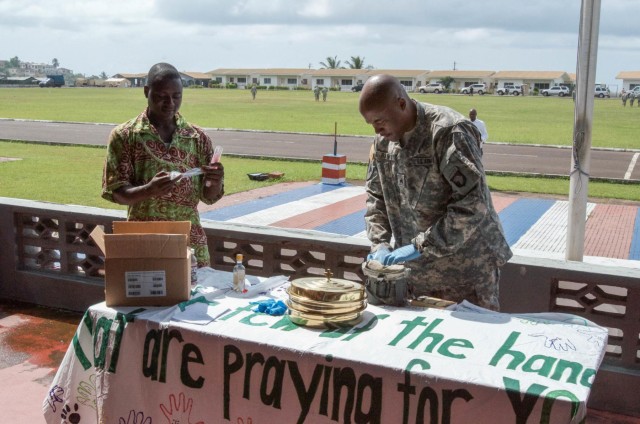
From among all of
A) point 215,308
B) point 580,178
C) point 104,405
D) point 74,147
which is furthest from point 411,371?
point 74,147

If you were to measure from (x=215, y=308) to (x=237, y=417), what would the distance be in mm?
505

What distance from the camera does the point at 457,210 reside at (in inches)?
116

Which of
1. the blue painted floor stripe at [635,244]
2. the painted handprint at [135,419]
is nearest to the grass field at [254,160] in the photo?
the blue painted floor stripe at [635,244]

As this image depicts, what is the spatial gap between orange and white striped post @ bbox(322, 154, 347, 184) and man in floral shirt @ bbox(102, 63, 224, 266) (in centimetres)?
1208

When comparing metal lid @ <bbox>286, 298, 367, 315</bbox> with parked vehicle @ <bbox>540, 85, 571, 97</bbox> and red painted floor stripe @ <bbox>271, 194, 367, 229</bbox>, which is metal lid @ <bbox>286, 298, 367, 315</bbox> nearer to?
red painted floor stripe @ <bbox>271, 194, 367, 229</bbox>

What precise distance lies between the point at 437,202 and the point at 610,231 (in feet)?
31.2

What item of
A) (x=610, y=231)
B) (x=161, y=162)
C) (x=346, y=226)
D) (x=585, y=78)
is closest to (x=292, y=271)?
(x=161, y=162)

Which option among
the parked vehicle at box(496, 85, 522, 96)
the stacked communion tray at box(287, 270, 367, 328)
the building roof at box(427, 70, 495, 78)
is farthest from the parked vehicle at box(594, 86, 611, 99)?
the stacked communion tray at box(287, 270, 367, 328)

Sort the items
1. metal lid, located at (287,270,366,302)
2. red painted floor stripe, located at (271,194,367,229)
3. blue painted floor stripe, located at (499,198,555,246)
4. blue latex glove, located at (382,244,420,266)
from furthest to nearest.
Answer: red painted floor stripe, located at (271,194,367,229), blue painted floor stripe, located at (499,198,555,246), blue latex glove, located at (382,244,420,266), metal lid, located at (287,270,366,302)

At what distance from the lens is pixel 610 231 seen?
37.8 feet

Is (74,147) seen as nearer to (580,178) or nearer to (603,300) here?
(580,178)

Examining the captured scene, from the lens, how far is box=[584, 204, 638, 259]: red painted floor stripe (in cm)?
1015

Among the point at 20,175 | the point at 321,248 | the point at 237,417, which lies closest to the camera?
the point at 237,417

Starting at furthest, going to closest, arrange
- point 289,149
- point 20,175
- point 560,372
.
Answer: point 289,149 < point 20,175 < point 560,372
